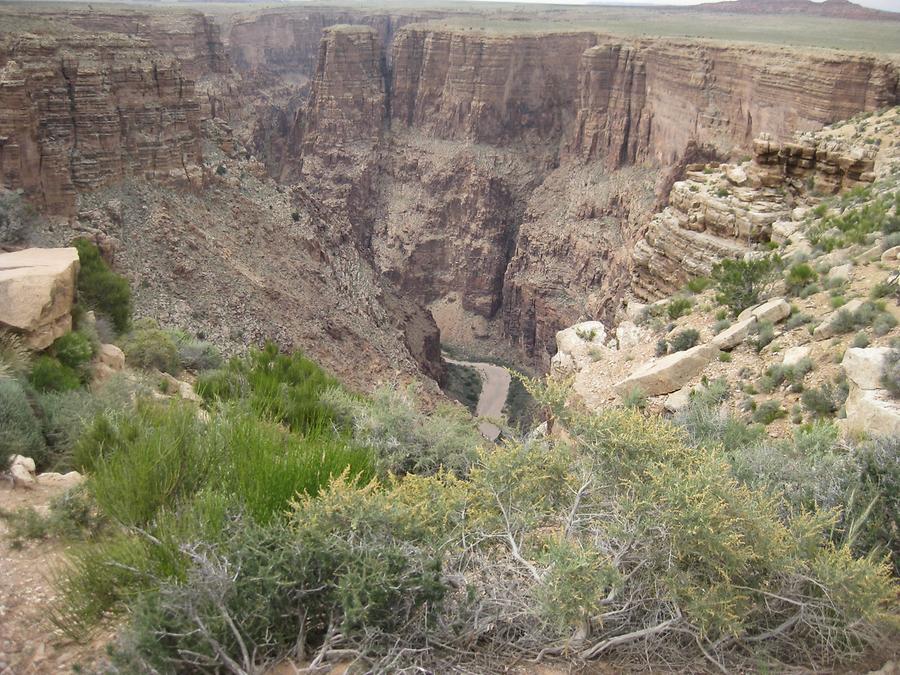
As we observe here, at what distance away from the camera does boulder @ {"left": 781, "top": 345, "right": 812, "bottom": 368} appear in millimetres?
9664

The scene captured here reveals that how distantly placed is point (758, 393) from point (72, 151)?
19728mm

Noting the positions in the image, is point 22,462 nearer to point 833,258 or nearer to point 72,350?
point 72,350

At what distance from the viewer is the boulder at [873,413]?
6758 mm

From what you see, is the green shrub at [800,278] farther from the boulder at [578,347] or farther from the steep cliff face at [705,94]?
the steep cliff face at [705,94]

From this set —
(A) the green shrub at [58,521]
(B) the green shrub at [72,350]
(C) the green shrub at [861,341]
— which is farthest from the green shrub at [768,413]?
(B) the green shrub at [72,350]

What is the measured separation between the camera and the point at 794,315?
36.2 feet

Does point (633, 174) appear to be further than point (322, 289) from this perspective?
Yes

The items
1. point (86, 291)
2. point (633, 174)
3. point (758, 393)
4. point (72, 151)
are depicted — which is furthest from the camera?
point (633, 174)

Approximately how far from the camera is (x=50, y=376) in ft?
28.9

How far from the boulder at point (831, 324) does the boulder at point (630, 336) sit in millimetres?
4080

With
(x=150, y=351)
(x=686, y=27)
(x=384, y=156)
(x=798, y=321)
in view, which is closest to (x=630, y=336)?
(x=798, y=321)

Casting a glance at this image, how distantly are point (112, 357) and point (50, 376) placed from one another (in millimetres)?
2529

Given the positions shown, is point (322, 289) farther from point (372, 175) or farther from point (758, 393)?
point (372, 175)

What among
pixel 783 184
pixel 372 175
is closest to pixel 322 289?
pixel 783 184
